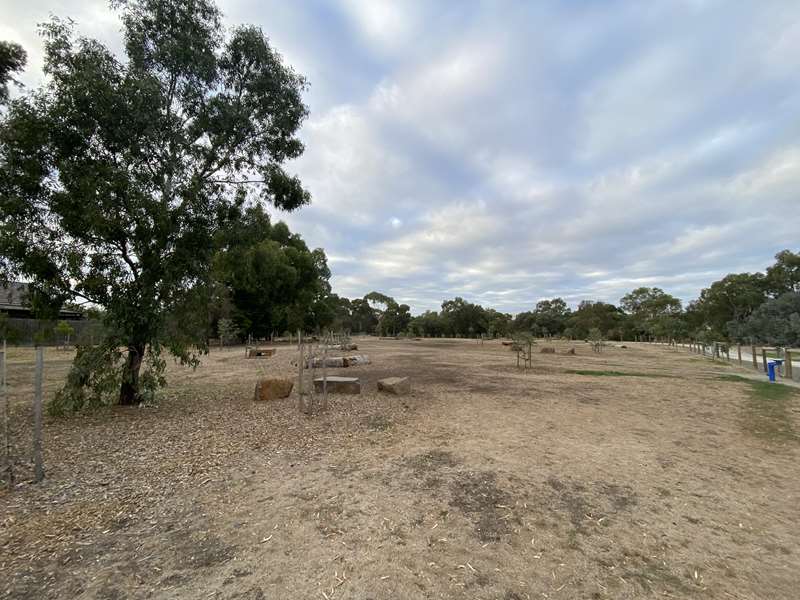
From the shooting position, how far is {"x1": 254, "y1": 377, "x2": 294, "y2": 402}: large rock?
27.6 feet

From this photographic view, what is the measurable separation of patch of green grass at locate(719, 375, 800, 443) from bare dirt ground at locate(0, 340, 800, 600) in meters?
0.09

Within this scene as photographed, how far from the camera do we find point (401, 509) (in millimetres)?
3424

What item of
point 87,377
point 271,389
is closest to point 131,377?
point 87,377

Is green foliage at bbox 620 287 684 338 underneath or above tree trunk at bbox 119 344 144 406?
above

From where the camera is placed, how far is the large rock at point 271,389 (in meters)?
8.41

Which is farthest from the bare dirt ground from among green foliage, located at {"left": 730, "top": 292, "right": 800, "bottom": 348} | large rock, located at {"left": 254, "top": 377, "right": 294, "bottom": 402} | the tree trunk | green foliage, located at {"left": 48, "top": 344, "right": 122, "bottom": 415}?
green foliage, located at {"left": 730, "top": 292, "right": 800, "bottom": 348}

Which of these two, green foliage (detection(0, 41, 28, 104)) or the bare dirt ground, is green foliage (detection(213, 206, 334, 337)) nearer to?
green foliage (detection(0, 41, 28, 104))

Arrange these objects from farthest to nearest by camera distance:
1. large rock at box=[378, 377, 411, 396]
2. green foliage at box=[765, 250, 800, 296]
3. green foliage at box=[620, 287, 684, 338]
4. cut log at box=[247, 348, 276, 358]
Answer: green foliage at box=[620, 287, 684, 338] < green foliage at box=[765, 250, 800, 296] < cut log at box=[247, 348, 276, 358] < large rock at box=[378, 377, 411, 396]

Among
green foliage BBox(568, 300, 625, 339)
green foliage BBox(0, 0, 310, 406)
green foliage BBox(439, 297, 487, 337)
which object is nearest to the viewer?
green foliage BBox(0, 0, 310, 406)

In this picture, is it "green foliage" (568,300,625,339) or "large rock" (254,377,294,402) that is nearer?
"large rock" (254,377,294,402)

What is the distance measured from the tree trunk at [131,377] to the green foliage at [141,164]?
0.14ft

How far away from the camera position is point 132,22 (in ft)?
24.1

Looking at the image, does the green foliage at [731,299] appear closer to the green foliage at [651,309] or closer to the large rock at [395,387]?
the green foliage at [651,309]

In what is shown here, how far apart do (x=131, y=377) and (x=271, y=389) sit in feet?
9.21
